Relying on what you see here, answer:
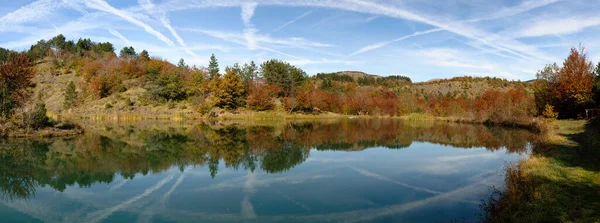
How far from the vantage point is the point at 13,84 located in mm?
24516

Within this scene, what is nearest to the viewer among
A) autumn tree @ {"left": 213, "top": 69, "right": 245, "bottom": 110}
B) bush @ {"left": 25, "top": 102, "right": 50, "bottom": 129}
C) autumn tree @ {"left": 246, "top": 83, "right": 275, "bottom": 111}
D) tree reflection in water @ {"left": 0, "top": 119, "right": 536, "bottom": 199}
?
tree reflection in water @ {"left": 0, "top": 119, "right": 536, "bottom": 199}

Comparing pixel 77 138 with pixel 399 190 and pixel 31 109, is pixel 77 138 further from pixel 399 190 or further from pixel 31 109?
pixel 399 190

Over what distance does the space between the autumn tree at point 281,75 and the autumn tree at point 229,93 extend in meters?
11.1

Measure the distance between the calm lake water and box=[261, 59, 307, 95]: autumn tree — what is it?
2140 inches

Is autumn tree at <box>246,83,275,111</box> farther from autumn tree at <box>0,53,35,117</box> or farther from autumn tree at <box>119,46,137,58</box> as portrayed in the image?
autumn tree at <box>119,46,137,58</box>

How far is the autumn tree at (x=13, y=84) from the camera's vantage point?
77.0ft

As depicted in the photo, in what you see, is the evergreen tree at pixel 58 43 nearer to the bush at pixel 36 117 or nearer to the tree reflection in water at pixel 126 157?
Result: the bush at pixel 36 117

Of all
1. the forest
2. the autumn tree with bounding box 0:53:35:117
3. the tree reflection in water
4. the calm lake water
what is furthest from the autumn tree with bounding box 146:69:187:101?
the calm lake water

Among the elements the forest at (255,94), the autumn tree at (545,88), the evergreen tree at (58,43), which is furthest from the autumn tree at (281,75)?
the evergreen tree at (58,43)

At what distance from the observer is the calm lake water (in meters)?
9.07

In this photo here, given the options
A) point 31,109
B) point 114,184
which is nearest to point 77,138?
point 31,109

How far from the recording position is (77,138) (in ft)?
81.8

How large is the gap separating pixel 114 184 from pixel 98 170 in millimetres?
3025

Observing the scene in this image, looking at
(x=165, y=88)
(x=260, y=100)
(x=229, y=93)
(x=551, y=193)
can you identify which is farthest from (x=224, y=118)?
(x=551, y=193)
